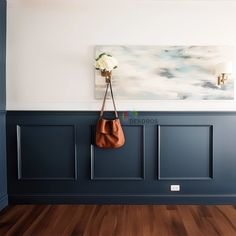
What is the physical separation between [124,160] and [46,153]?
0.92 meters

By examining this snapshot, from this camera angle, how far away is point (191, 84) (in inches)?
111

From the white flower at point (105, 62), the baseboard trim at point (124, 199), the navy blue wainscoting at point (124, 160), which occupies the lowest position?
the baseboard trim at point (124, 199)

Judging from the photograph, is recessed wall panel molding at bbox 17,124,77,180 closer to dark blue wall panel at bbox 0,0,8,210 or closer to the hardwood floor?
dark blue wall panel at bbox 0,0,8,210

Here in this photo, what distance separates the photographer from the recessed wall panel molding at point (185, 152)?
284 centimetres

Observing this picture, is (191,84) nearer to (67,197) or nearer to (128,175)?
(128,175)

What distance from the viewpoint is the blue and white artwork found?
110 inches

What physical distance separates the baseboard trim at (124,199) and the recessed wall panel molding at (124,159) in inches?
9.3

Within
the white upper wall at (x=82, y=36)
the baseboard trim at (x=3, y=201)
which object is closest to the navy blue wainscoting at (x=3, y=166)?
the baseboard trim at (x=3, y=201)

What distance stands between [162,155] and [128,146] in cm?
41

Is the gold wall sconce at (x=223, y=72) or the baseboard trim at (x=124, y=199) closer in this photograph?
the gold wall sconce at (x=223, y=72)

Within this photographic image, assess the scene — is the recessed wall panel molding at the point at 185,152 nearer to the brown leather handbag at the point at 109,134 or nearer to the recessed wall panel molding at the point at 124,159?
the recessed wall panel molding at the point at 124,159

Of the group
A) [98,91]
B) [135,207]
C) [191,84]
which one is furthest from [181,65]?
[135,207]

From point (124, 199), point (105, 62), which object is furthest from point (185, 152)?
point (105, 62)

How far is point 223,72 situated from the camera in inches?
105
